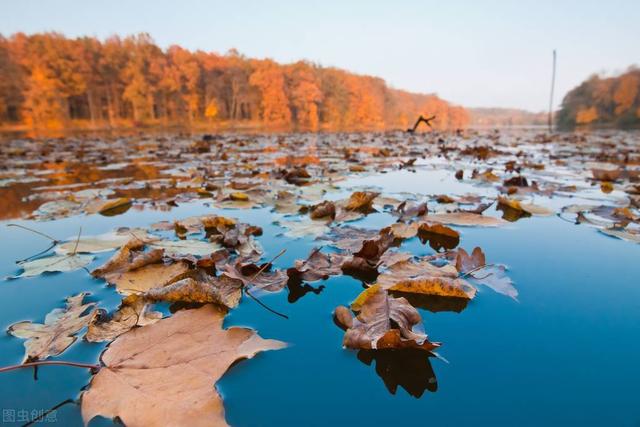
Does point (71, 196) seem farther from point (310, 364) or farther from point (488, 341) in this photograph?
point (488, 341)

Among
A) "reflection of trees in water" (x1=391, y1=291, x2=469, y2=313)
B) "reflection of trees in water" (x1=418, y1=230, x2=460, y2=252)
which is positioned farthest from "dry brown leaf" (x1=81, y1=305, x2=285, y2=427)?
"reflection of trees in water" (x1=418, y1=230, x2=460, y2=252)

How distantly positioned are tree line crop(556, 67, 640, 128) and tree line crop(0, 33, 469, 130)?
22.1 m

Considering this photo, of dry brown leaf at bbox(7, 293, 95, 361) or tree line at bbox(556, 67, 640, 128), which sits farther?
tree line at bbox(556, 67, 640, 128)

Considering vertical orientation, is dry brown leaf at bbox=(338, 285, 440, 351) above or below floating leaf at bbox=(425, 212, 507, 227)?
below

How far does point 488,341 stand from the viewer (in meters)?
Result: 0.70

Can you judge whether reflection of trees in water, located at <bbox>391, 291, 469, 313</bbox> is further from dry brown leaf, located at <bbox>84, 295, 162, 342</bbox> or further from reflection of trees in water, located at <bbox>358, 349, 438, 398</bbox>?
dry brown leaf, located at <bbox>84, 295, 162, 342</bbox>

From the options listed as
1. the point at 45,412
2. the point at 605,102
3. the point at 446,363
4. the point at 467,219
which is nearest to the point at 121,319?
the point at 45,412

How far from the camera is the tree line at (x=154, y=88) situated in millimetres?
34344

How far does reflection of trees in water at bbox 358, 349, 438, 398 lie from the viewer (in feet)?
1.90

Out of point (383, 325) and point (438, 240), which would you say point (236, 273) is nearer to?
point (383, 325)

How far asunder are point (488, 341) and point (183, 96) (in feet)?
166

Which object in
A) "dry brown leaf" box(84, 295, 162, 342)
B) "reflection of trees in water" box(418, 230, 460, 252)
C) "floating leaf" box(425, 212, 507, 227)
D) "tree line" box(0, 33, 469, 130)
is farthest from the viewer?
"tree line" box(0, 33, 469, 130)

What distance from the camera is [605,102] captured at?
3644 centimetres

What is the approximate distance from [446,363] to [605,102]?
4833 centimetres
